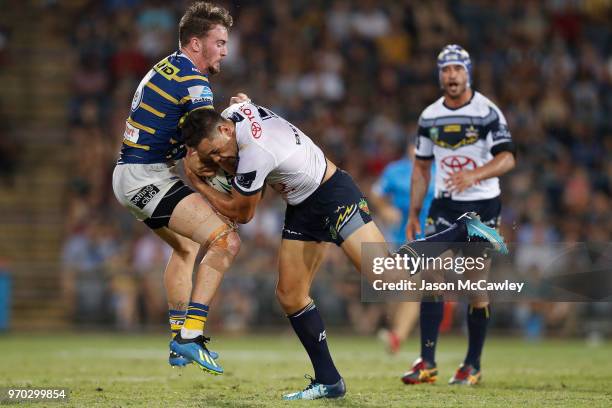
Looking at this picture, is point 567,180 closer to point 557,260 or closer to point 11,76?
point 557,260

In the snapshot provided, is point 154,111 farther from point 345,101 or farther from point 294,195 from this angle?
point 345,101

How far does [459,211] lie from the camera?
32.6ft

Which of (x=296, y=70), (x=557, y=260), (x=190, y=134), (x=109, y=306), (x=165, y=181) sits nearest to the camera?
(x=190, y=134)

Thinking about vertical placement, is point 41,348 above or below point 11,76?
below

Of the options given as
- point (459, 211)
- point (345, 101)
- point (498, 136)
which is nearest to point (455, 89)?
point (498, 136)

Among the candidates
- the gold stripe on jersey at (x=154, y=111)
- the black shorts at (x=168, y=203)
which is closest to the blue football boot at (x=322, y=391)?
the black shorts at (x=168, y=203)

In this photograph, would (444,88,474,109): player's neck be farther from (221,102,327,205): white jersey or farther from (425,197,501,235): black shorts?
(221,102,327,205): white jersey

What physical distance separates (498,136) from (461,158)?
426 mm

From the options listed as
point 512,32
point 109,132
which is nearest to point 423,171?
point 109,132

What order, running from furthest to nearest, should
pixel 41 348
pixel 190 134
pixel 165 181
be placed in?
pixel 41 348
pixel 165 181
pixel 190 134

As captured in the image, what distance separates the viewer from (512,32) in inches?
862

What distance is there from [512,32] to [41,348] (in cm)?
1199

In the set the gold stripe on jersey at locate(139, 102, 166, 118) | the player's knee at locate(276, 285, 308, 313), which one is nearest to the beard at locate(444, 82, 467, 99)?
the player's knee at locate(276, 285, 308, 313)

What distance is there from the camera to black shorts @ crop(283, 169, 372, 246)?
833 cm
